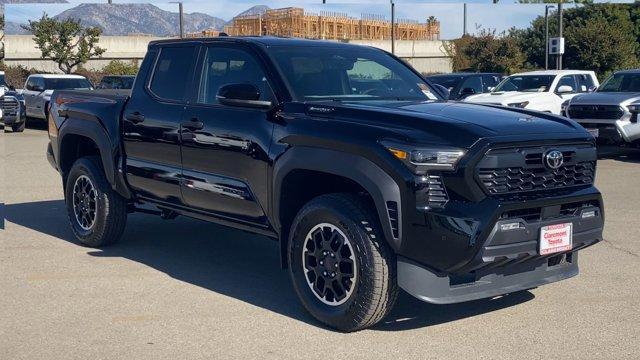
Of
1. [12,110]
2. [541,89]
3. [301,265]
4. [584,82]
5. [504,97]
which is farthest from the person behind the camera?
[12,110]

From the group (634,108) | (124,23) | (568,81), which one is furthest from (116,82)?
(124,23)

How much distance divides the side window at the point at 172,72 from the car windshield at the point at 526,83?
496 inches

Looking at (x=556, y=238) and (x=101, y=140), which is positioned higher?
(x=101, y=140)

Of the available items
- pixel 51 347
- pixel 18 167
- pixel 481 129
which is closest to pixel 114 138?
pixel 51 347

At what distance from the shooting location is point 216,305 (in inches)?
241

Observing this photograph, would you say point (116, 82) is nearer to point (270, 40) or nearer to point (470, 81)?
point (470, 81)

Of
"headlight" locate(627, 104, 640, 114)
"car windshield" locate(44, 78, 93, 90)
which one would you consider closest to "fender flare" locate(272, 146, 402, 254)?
"headlight" locate(627, 104, 640, 114)

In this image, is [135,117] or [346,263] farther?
[135,117]

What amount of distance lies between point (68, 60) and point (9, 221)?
36.0 meters

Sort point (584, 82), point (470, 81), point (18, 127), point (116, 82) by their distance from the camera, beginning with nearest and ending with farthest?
point (584, 82), point (470, 81), point (18, 127), point (116, 82)

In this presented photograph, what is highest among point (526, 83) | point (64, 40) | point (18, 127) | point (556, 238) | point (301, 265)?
point (64, 40)

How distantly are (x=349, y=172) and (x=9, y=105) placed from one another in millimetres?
20590

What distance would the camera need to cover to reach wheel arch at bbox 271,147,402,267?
5.08 meters

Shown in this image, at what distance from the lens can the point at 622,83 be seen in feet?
54.9
